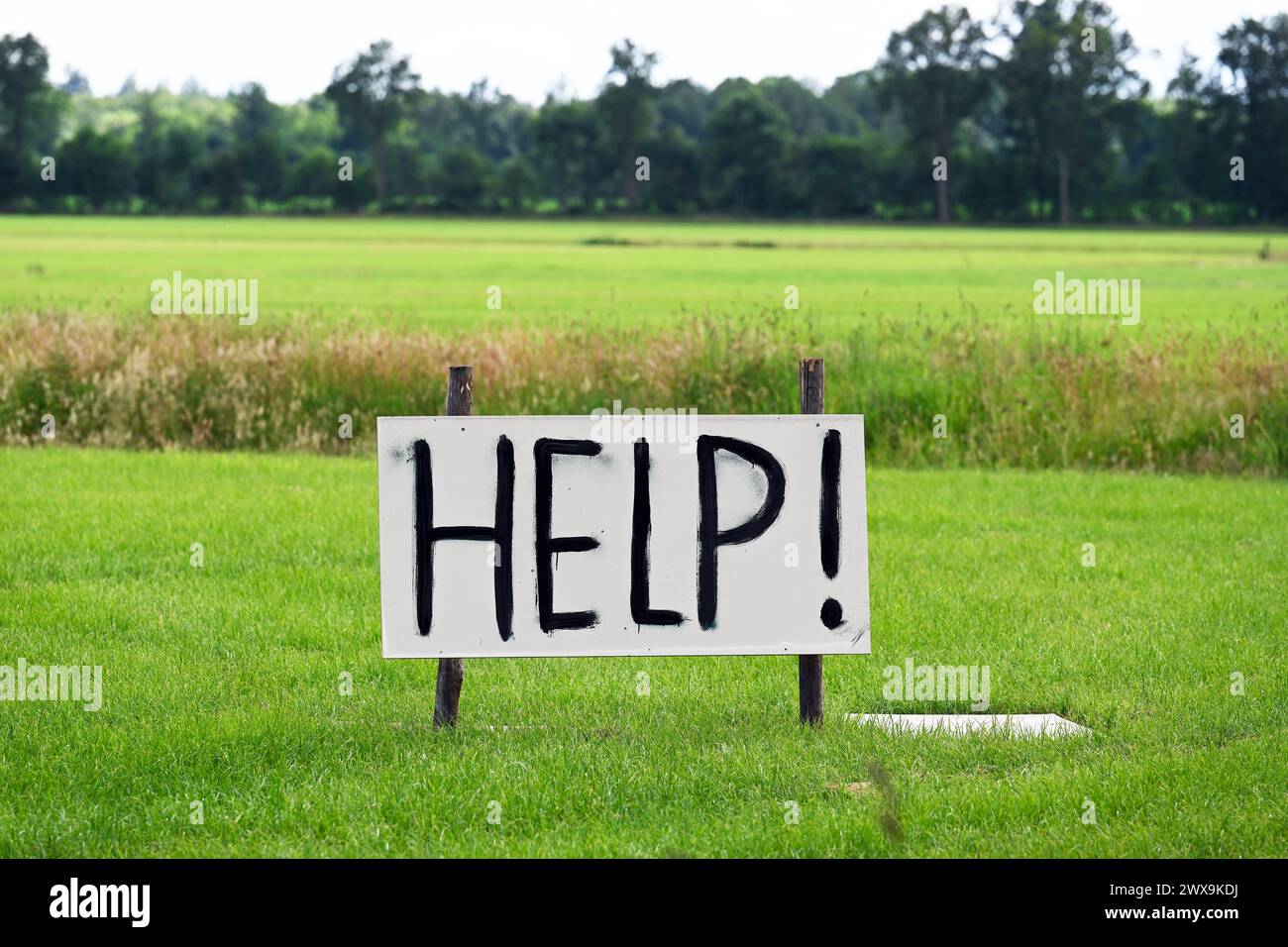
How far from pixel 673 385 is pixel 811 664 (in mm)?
10957

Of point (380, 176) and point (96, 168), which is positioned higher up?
point (96, 168)

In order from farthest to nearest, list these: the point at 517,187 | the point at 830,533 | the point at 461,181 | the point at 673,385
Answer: the point at 461,181, the point at 517,187, the point at 673,385, the point at 830,533

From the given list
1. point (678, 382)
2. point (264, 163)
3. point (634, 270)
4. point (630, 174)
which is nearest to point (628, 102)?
point (630, 174)

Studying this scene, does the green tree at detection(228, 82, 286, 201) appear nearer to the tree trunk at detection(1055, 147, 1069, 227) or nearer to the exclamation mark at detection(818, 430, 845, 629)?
the tree trunk at detection(1055, 147, 1069, 227)

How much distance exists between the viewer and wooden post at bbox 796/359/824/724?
6898 millimetres

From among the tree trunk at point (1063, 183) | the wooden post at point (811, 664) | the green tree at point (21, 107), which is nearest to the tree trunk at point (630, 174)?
the tree trunk at point (1063, 183)

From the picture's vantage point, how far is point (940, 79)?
403ft

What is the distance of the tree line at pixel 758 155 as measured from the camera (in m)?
117

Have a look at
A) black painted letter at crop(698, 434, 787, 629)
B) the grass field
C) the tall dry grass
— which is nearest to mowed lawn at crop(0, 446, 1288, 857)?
black painted letter at crop(698, 434, 787, 629)

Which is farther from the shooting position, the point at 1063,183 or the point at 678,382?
A: the point at 1063,183

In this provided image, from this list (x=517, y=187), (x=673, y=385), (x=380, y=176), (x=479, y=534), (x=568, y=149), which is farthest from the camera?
(x=380, y=176)

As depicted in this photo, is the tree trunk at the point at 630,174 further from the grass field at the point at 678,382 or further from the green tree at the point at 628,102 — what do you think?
the grass field at the point at 678,382

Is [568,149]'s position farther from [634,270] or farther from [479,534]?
[479,534]

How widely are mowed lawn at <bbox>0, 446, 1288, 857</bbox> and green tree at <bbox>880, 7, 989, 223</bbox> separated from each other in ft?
380
